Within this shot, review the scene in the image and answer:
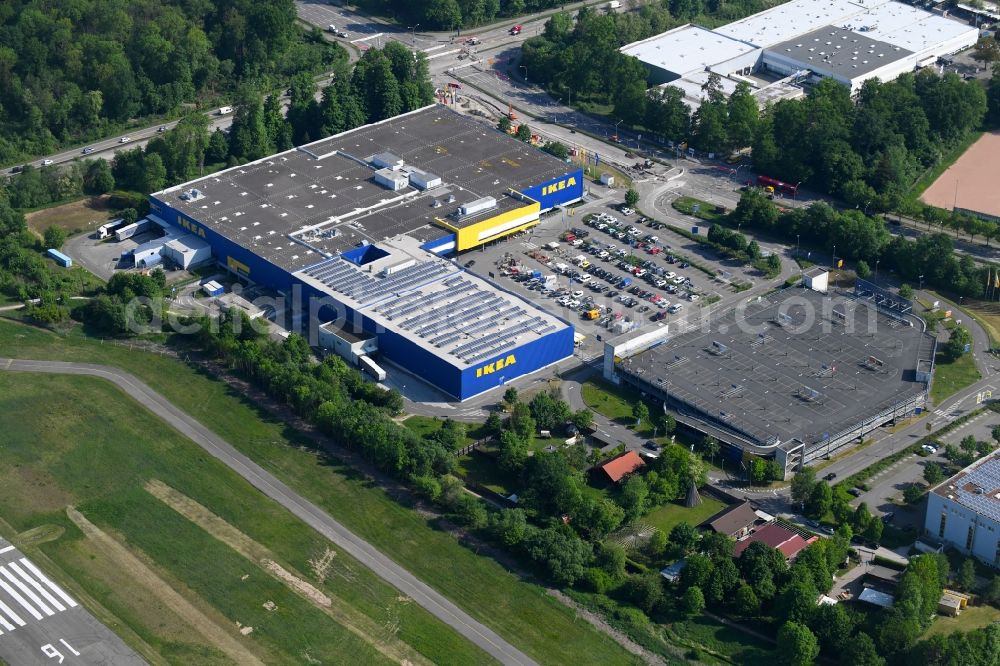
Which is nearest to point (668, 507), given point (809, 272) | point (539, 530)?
point (539, 530)

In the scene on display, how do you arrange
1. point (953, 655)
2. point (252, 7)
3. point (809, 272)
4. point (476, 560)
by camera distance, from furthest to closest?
point (252, 7)
point (809, 272)
point (476, 560)
point (953, 655)

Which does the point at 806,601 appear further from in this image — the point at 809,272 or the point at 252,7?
the point at 252,7

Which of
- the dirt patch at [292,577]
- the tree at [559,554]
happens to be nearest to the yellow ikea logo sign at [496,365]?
the tree at [559,554]

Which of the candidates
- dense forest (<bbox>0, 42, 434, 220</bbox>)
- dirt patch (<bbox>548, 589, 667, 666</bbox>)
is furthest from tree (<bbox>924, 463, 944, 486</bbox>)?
dense forest (<bbox>0, 42, 434, 220</bbox>)

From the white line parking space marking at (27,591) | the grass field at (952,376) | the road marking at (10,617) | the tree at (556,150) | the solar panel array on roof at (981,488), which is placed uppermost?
the tree at (556,150)

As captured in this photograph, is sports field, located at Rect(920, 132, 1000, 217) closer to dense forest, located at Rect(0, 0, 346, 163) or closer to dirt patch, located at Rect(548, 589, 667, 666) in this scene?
dense forest, located at Rect(0, 0, 346, 163)

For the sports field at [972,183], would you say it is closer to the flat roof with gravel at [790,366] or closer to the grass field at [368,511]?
the flat roof with gravel at [790,366]
